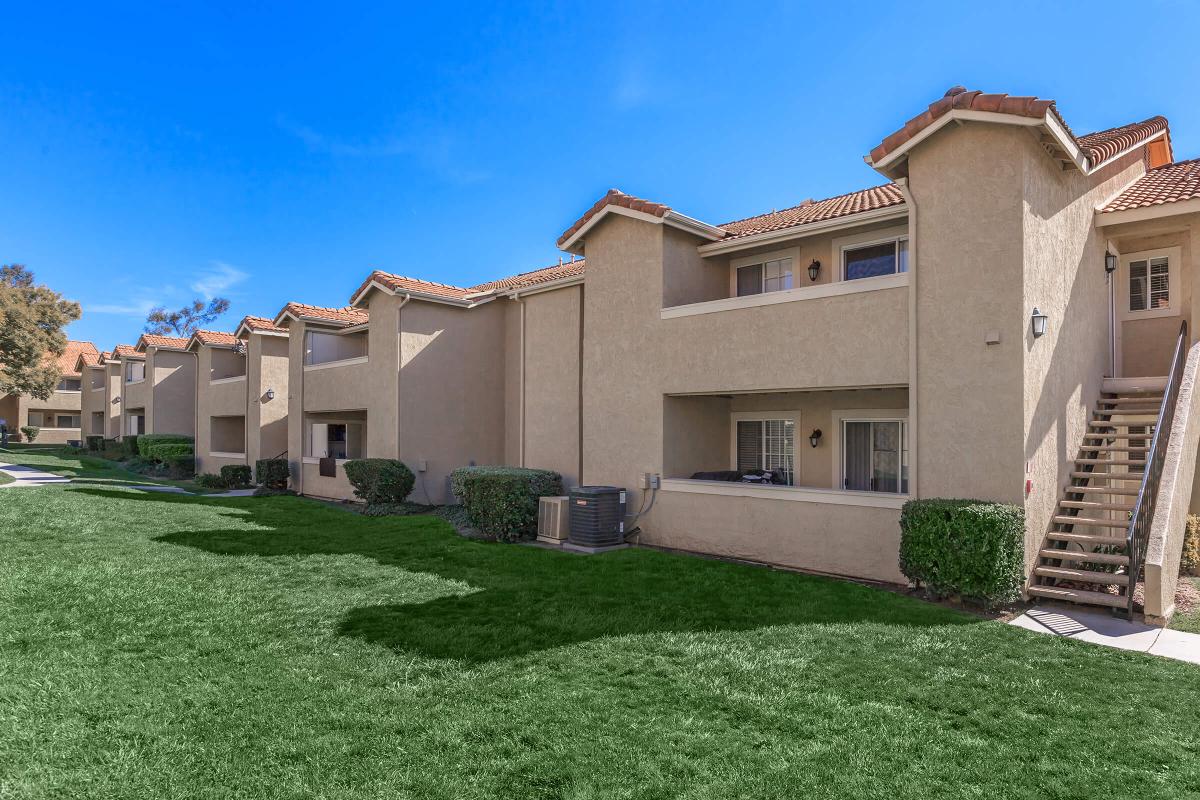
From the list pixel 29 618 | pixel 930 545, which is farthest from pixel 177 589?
pixel 930 545

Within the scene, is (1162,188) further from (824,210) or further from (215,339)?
(215,339)

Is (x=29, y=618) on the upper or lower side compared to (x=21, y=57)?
lower

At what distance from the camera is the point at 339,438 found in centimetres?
2467

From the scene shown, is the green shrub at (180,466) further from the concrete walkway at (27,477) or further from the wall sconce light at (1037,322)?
the wall sconce light at (1037,322)

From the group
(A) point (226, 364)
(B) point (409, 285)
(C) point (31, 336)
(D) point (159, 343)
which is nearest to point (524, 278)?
(B) point (409, 285)

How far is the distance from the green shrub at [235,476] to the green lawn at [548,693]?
15219 millimetres

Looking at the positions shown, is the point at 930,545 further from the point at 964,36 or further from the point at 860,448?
the point at 964,36

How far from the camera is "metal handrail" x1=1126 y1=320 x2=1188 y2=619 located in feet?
28.1

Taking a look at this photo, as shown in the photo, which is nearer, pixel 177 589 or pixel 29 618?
pixel 29 618

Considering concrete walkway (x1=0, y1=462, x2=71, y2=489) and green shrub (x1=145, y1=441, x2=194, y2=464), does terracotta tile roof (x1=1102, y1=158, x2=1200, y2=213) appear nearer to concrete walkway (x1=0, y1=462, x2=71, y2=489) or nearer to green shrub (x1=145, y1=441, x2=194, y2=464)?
concrete walkway (x1=0, y1=462, x2=71, y2=489)

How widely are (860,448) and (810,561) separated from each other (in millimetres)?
3346

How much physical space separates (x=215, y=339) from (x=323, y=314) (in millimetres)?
9768

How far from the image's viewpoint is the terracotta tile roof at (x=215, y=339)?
29406 millimetres

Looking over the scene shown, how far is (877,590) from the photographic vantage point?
9.87 meters
